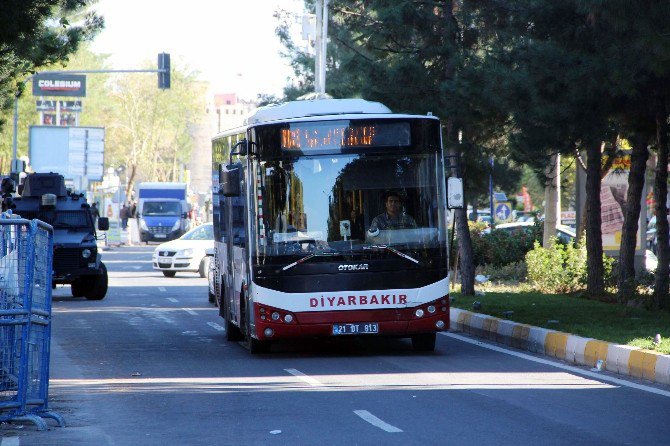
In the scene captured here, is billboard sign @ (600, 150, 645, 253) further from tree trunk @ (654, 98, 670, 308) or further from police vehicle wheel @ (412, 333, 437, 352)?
police vehicle wheel @ (412, 333, 437, 352)

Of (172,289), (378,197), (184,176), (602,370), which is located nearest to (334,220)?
(378,197)

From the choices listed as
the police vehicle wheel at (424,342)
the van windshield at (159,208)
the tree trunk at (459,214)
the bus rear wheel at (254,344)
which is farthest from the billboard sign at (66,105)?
the police vehicle wheel at (424,342)

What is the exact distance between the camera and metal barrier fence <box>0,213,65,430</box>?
35.0ft

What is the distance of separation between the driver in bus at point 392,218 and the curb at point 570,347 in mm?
2308

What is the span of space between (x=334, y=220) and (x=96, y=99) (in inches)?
3270

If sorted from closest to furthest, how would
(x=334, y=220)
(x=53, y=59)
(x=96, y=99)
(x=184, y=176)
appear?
(x=334, y=220) → (x=53, y=59) → (x=96, y=99) → (x=184, y=176)

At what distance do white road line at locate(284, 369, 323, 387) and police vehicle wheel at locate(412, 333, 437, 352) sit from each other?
8.38ft

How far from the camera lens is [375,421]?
1092 cm

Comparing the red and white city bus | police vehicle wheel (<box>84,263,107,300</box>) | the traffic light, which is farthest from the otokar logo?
the traffic light

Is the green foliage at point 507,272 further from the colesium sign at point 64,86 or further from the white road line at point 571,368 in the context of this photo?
the colesium sign at point 64,86

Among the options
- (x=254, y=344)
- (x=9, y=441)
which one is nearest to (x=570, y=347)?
(x=254, y=344)

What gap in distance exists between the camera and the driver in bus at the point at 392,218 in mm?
16250

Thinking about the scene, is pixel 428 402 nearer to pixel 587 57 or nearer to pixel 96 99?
pixel 587 57

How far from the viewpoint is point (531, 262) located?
93.0 feet
